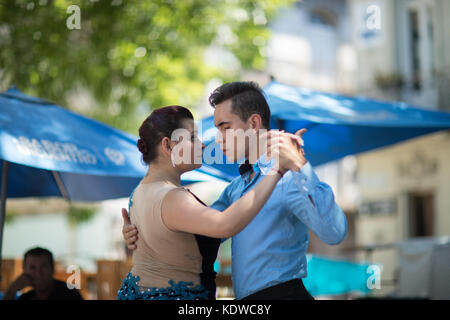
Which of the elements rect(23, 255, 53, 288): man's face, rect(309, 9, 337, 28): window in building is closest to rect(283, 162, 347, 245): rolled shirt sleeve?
rect(23, 255, 53, 288): man's face

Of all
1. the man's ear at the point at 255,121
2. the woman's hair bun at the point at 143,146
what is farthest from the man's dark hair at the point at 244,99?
the woman's hair bun at the point at 143,146

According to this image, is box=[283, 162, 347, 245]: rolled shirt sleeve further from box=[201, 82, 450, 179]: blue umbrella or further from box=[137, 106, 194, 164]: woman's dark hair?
box=[201, 82, 450, 179]: blue umbrella

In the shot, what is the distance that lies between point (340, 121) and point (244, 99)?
7.58 ft

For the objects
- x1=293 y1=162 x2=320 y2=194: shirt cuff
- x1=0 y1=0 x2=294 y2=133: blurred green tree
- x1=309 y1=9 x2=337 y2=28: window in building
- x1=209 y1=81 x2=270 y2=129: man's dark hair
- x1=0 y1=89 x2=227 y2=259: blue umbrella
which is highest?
x1=309 y1=9 x2=337 y2=28: window in building

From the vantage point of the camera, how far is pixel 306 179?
235 cm

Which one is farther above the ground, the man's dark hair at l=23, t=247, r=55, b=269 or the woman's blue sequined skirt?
the man's dark hair at l=23, t=247, r=55, b=269

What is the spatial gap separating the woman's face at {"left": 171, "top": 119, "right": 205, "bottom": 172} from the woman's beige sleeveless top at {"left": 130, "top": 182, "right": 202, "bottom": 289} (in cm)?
16

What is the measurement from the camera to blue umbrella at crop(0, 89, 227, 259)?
405 cm

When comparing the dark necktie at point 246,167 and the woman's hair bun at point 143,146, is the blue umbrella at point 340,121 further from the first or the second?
the woman's hair bun at point 143,146

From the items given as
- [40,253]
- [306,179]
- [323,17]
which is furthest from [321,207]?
[323,17]

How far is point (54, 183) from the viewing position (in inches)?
238
